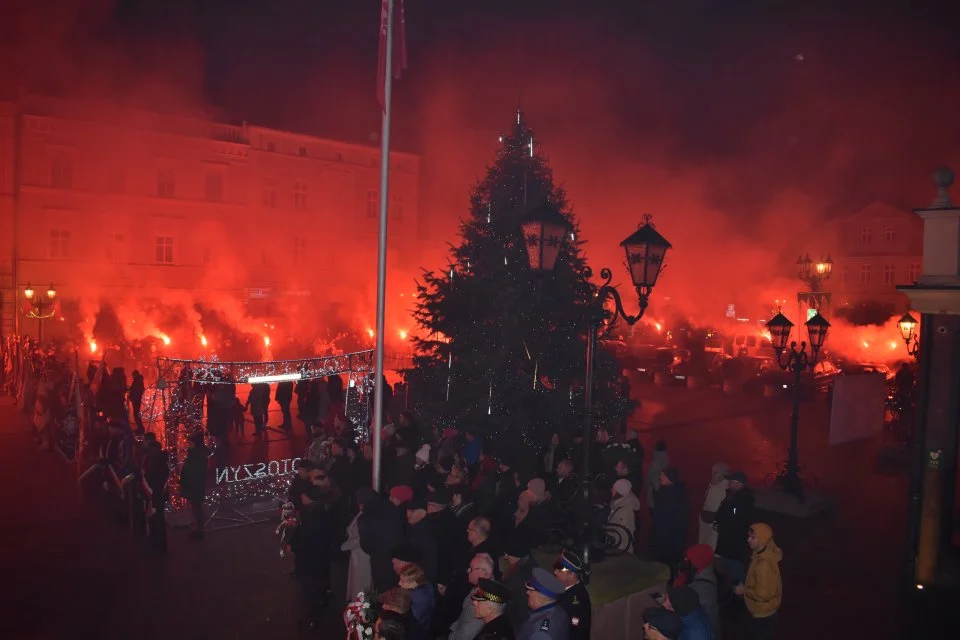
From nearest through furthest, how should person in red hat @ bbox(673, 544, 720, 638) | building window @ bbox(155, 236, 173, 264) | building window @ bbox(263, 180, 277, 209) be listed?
person in red hat @ bbox(673, 544, 720, 638), building window @ bbox(155, 236, 173, 264), building window @ bbox(263, 180, 277, 209)

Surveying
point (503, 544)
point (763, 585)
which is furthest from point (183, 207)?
point (763, 585)

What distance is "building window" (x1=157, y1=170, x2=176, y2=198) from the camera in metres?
36.2

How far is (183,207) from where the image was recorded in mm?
37000

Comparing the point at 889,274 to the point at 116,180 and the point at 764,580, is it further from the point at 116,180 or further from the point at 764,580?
the point at 116,180

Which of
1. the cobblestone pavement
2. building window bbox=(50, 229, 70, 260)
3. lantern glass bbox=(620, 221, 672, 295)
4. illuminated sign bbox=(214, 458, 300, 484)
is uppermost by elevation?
building window bbox=(50, 229, 70, 260)

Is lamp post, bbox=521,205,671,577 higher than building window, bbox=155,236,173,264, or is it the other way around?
building window, bbox=155,236,173,264

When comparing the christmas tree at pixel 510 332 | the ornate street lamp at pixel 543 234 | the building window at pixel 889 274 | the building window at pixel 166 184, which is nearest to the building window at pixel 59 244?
the building window at pixel 166 184

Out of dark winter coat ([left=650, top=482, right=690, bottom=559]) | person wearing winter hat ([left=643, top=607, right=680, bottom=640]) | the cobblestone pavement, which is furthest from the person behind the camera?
dark winter coat ([left=650, top=482, right=690, bottom=559])

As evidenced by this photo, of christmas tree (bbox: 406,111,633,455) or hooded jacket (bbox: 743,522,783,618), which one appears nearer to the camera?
hooded jacket (bbox: 743,522,783,618)

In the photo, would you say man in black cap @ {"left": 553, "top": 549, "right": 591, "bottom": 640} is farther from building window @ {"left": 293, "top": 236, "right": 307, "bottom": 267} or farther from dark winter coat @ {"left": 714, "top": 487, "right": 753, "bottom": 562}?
building window @ {"left": 293, "top": 236, "right": 307, "bottom": 267}

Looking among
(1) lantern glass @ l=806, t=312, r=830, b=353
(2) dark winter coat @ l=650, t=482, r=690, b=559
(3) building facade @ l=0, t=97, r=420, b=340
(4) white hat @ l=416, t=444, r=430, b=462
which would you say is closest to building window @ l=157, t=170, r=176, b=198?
(3) building facade @ l=0, t=97, r=420, b=340

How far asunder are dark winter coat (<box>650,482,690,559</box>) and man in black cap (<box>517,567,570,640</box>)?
354cm

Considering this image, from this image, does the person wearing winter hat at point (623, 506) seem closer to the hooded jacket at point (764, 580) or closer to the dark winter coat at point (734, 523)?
the dark winter coat at point (734, 523)

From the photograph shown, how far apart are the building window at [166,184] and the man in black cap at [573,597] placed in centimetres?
3684
